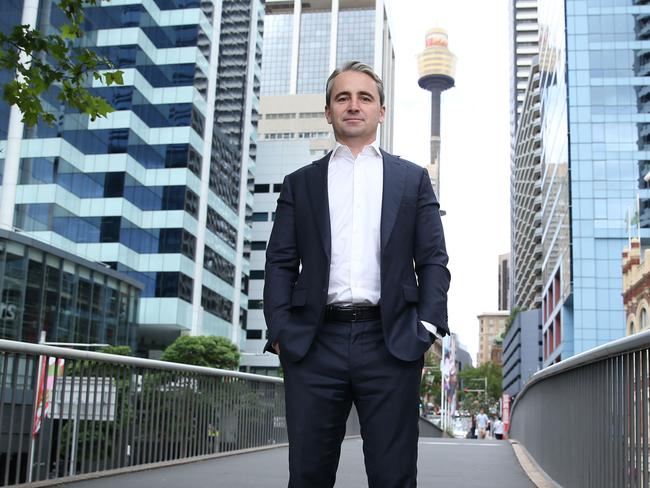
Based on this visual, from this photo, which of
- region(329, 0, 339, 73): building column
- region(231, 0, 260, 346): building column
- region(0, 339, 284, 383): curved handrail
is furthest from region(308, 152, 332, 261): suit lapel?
region(329, 0, 339, 73): building column

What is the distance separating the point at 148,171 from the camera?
5397cm

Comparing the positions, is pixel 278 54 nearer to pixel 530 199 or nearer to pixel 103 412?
pixel 530 199

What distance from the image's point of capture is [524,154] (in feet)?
402

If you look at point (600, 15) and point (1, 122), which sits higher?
point (600, 15)

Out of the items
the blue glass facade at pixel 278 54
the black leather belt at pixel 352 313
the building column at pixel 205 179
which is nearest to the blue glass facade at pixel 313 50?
the blue glass facade at pixel 278 54

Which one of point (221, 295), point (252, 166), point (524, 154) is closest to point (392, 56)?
point (524, 154)

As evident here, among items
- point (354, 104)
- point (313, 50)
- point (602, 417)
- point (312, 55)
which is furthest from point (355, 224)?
point (312, 55)

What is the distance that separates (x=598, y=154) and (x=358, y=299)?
2559 inches

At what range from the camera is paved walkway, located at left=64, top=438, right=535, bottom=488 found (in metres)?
6.22

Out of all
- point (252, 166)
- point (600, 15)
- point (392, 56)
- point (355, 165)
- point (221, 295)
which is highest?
point (392, 56)

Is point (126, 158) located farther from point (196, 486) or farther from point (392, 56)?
point (392, 56)

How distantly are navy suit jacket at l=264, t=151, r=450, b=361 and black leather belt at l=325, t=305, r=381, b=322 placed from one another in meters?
0.04

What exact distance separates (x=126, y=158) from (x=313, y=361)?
169 ft

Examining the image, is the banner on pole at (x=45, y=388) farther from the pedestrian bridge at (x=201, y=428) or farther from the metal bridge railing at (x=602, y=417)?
the metal bridge railing at (x=602, y=417)
